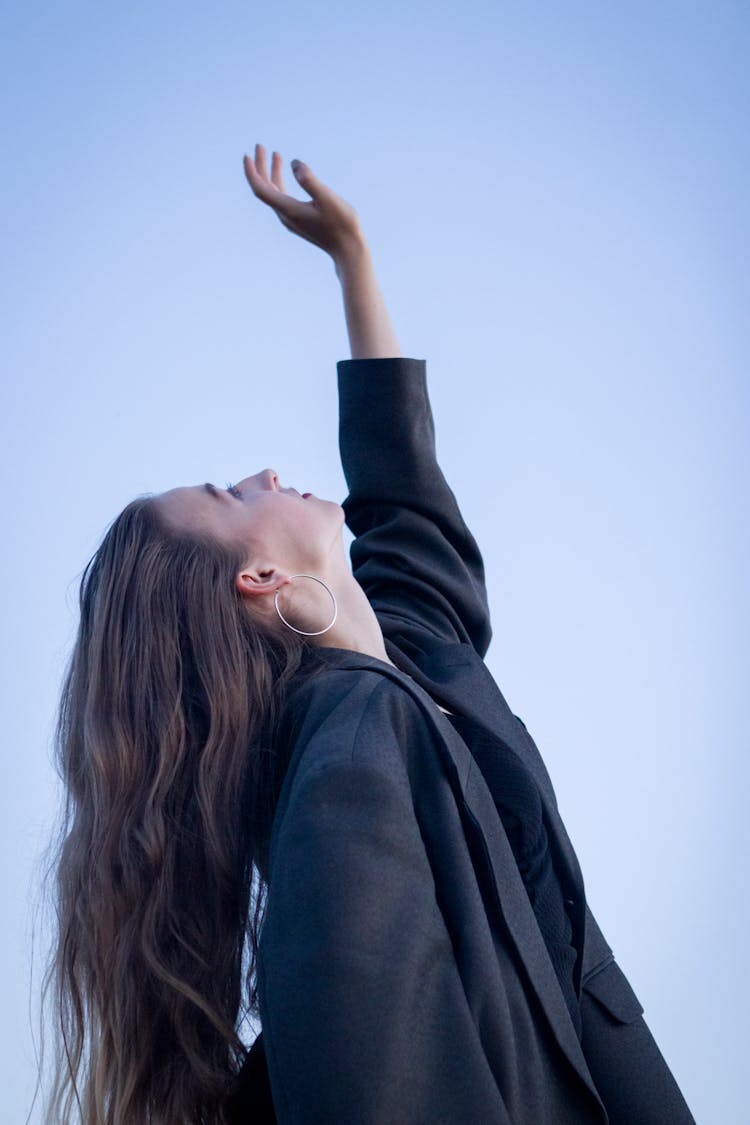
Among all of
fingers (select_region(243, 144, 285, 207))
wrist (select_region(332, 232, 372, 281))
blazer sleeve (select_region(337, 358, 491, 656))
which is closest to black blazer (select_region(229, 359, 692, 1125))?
blazer sleeve (select_region(337, 358, 491, 656))

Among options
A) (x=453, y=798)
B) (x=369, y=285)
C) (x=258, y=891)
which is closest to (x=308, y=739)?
(x=453, y=798)

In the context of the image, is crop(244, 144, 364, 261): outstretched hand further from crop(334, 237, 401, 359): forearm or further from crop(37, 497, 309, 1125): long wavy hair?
crop(37, 497, 309, 1125): long wavy hair

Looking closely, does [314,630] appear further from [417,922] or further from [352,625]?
[417,922]

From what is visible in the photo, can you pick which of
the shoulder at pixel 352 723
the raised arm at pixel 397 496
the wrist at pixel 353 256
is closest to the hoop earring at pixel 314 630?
the shoulder at pixel 352 723

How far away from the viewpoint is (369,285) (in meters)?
2.32

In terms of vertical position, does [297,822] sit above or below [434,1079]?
above

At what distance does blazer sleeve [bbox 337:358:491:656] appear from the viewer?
7.09 feet

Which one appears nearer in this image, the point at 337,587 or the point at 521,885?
the point at 521,885

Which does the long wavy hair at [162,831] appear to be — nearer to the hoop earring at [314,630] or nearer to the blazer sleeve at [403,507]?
the hoop earring at [314,630]

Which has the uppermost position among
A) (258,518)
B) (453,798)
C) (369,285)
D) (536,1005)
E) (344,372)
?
(369,285)

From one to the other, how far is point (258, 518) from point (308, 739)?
53 centimetres

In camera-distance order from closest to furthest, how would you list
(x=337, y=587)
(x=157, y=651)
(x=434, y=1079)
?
1. (x=434, y=1079)
2. (x=157, y=651)
3. (x=337, y=587)

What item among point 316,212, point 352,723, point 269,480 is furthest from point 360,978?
point 316,212

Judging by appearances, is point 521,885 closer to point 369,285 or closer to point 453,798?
point 453,798
